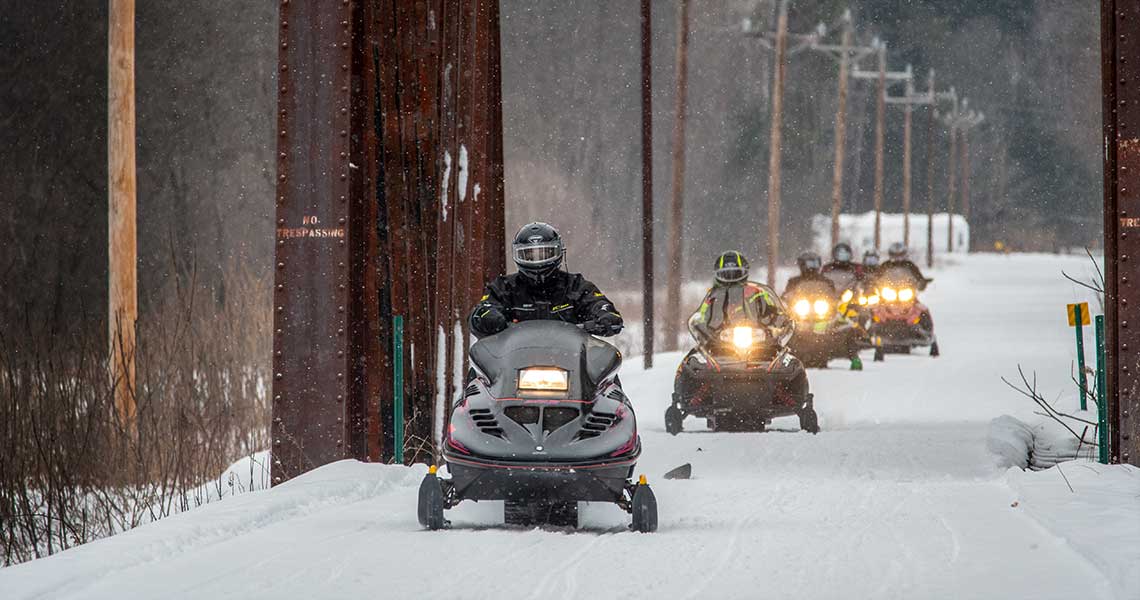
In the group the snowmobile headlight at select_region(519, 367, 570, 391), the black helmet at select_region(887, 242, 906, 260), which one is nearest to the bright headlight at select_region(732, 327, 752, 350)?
the snowmobile headlight at select_region(519, 367, 570, 391)

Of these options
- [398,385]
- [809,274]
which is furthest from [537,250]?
[809,274]

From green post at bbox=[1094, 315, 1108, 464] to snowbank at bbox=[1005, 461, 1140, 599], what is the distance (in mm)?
475

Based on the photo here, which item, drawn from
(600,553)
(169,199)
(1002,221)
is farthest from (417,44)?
(1002,221)

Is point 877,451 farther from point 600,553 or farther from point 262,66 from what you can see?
point 262,66

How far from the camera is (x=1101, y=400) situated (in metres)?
12.1

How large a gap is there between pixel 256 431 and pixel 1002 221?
358 ft

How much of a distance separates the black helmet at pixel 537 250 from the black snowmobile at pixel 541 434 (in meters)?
0.61

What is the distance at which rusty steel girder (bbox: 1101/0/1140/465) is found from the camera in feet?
35.5

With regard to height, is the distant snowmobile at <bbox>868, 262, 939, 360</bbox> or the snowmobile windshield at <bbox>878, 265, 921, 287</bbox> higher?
the snowmobile windshield at <bbox>878, 265, 921, 287</bbox>

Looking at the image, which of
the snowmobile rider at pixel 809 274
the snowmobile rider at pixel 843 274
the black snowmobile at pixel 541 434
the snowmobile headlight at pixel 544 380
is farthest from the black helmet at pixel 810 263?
the snowmobile headlight at pixel 544 380

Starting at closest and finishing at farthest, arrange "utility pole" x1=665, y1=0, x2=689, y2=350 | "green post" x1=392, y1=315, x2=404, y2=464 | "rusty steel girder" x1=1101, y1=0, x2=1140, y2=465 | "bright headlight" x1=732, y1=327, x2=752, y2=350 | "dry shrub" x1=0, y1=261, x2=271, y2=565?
"rusty steel girder" x1=1101, y1=0, x2=1140, y2=465
"dry shrub" x1=0, y1=261, x2=271, y2=565
"green post" x1=392, y1=315, x2=404, y2=464
"bright headlight" x1=732, y1=327, x2=752, y2=350
"utility pole" x1=665, y1=0, x2=689, y2=350

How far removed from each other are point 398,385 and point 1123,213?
541cm

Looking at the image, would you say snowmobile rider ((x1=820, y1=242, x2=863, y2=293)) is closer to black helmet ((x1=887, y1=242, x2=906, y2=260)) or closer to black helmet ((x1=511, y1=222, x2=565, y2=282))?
black helmet ((x1=887, y1=242, x2=906, y2=260))

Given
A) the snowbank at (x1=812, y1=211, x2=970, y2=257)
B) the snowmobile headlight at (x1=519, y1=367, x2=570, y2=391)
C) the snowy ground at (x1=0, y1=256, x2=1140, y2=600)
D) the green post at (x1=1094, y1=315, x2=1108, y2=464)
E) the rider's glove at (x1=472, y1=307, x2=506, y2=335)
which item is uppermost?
the snowbank at (x1=812, y1=211, x2=970, y2=257)
